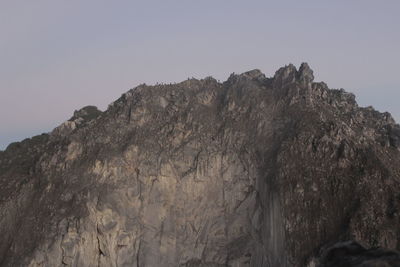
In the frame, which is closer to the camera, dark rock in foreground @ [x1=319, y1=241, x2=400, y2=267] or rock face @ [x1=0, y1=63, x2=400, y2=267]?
dark rock in foreground @ [x1=319, y1=241, x2=400, y2=267]

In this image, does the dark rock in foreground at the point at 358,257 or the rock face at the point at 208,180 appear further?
the rock face at the point at 208,180

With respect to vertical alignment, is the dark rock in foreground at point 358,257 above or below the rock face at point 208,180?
below

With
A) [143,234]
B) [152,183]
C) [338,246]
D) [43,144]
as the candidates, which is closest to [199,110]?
[152,183]

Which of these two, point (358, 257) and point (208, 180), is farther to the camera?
point (208, 180)

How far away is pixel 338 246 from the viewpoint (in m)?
14.3

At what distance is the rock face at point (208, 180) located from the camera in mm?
37938

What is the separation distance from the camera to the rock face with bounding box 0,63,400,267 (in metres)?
37.9

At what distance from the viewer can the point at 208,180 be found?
4353 centimetres

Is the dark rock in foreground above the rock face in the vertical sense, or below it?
below

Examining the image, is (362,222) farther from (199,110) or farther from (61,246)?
(61,246)

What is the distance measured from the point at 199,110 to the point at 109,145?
8001mm

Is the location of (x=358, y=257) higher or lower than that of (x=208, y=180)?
lower

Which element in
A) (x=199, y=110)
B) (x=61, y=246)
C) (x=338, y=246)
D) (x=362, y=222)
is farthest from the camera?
(x=199, y=110)

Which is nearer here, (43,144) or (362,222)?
(362,222)
